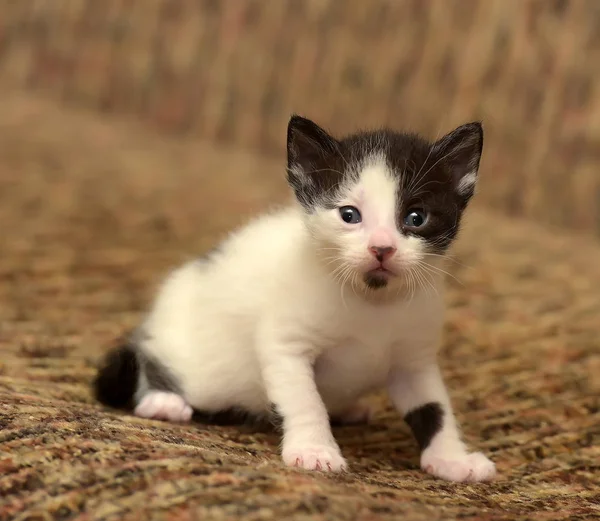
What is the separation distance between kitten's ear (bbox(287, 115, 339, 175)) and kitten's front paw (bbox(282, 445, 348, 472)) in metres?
0.48

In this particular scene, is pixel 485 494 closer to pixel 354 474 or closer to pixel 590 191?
pixel 354 474

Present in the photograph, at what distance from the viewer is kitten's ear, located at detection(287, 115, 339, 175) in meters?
1.41

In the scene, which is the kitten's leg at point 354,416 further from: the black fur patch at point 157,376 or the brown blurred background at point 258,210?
the black fur patch at point 157,376

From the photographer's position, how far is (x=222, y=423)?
5.21 feet

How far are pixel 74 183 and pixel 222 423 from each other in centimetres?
186

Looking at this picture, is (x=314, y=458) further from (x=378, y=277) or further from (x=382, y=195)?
(x=382, y=195)

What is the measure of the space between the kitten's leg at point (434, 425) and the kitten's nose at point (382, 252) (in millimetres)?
309

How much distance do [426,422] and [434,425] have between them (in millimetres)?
17

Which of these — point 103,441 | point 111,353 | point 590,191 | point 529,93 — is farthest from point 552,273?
point 103,441

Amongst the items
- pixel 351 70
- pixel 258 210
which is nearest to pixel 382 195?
pixel 258 210

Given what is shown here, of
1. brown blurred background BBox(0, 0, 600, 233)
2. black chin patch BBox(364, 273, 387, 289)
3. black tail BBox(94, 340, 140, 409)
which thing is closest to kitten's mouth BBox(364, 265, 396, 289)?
black chin patch BBox(364, 273, 387, 289)

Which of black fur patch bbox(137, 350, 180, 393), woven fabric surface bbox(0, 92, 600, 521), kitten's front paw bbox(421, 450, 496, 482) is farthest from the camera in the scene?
black fur patch bbox(137, 350, 180, 393)

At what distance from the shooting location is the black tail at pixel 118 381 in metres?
1.62

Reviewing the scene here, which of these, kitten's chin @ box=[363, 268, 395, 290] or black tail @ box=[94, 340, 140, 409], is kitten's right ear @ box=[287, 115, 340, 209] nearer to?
kitten's chin @ box=[363, 268, 395, 290]
